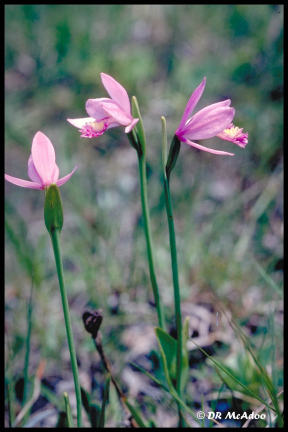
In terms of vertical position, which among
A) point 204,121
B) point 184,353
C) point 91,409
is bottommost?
point 91,409

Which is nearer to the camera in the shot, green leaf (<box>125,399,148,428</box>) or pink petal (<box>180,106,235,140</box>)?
pink petal (<box>180,106,235,140</box>)

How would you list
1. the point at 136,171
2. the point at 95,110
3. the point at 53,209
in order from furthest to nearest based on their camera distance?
the point at 136,171 → the point at 95,110 → the point at 53,209

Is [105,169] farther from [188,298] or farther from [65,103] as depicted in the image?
[188,298]

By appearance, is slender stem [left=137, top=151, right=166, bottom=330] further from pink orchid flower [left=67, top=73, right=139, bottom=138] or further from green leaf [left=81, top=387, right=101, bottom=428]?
green leaf [left=81, top=387, right=101, bottom=428]

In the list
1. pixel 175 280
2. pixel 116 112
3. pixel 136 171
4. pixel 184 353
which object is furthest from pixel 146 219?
pixel 136 171

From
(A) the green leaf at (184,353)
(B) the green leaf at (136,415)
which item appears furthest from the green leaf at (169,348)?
(B) the green leaf at (136,415)

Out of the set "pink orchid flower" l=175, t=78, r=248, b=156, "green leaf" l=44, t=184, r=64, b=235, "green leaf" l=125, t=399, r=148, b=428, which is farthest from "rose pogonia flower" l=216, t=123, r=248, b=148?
"green leaf" l=125, t=399, r=148, b=428

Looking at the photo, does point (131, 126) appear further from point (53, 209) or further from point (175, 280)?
point (175, 280)
